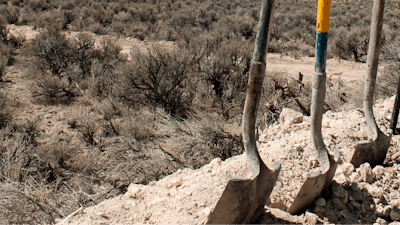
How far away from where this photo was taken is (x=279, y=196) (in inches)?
103

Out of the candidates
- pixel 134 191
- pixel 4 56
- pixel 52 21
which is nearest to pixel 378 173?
pixel 134 191

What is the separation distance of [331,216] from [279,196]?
1.33ft

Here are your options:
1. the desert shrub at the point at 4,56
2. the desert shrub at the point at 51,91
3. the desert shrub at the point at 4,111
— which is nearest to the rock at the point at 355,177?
the desert shrub at the point at 4,111

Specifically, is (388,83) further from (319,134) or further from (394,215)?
(394,215)

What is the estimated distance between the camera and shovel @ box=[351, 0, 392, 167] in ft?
10.3

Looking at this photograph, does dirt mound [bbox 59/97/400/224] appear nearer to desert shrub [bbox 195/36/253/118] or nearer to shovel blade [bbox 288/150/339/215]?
shovel blade [bbox 288/150/339/215]

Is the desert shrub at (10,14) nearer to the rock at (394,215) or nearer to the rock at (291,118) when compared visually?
the rock at (291,118)

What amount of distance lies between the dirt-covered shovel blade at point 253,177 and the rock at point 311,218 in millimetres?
358

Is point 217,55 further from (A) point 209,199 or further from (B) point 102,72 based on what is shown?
(A) point 209,199

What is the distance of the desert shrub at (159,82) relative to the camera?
7055 millimetres

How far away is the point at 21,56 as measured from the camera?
33.6ft

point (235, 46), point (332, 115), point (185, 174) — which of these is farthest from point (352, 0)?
point (185, 174)

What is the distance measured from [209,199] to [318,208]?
2.93 feet

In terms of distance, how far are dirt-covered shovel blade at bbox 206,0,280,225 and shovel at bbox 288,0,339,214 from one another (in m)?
0.30
